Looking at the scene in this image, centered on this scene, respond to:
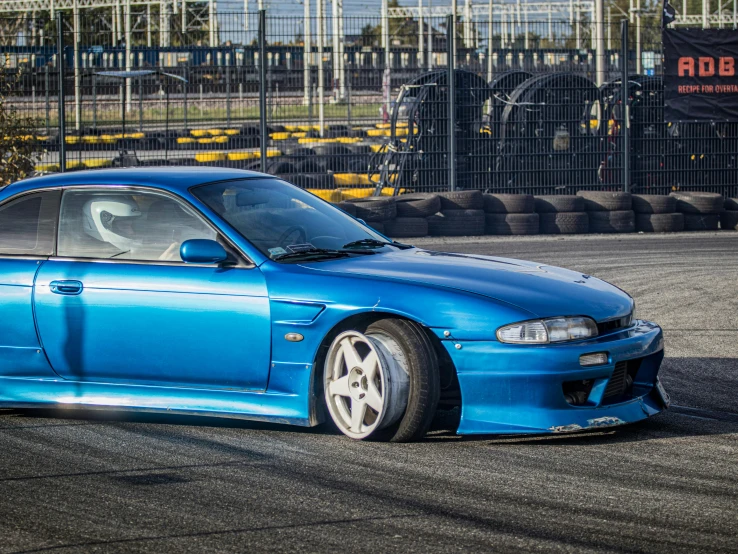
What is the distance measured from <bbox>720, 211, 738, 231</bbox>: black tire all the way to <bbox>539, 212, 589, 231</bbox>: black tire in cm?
231

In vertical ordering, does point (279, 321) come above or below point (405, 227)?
below

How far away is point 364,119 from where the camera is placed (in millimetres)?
19609

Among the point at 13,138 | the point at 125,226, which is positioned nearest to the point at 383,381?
the point at 125,226

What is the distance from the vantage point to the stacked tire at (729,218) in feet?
55.6

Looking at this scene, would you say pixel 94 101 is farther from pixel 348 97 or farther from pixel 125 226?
pixel 125 226

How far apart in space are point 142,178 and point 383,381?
195 centimetres

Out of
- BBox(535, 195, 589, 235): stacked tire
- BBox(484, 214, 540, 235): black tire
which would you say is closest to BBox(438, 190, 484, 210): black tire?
BBox(484, 214, 540, 235): black tire

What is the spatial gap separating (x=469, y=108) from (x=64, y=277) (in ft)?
40.3

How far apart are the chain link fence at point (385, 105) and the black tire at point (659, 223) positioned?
140cm

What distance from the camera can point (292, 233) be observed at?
20.0 ft

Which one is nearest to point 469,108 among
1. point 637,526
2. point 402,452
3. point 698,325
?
point 698,325

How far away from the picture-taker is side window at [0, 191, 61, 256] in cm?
620

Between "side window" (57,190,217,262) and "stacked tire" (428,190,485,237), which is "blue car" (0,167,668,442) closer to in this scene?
"side window" (57,190,217,262)

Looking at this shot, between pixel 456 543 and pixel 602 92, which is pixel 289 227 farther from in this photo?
pixel 602 92
